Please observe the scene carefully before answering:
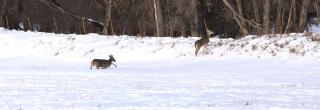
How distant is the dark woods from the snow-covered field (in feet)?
17.7

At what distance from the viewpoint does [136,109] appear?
10.5m

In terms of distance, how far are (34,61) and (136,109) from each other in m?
18.8

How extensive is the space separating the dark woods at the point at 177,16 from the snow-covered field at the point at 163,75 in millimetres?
5385

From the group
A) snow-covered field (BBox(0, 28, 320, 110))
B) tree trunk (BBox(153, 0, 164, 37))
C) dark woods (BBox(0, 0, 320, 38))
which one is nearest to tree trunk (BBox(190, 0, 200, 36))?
dark woods (BBox(0, 0, 320, 38))

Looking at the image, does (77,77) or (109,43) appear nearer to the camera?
(77,77)

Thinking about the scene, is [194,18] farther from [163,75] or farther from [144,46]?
[163,75]

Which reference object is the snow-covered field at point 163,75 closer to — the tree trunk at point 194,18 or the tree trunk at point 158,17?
the tree trunk at point 158,17

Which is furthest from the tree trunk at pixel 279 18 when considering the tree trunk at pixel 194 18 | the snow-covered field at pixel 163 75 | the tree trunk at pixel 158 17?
the tree trunk at pixel 158 17

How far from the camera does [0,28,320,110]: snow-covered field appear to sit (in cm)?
1162

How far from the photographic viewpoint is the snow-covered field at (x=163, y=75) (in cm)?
1162

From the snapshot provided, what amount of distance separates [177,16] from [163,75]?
66.7 ft

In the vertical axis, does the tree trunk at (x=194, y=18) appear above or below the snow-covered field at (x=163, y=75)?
above

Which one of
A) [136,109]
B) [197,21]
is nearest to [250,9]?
[197,21]

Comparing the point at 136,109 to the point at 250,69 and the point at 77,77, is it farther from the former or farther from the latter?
the point at 250,69
